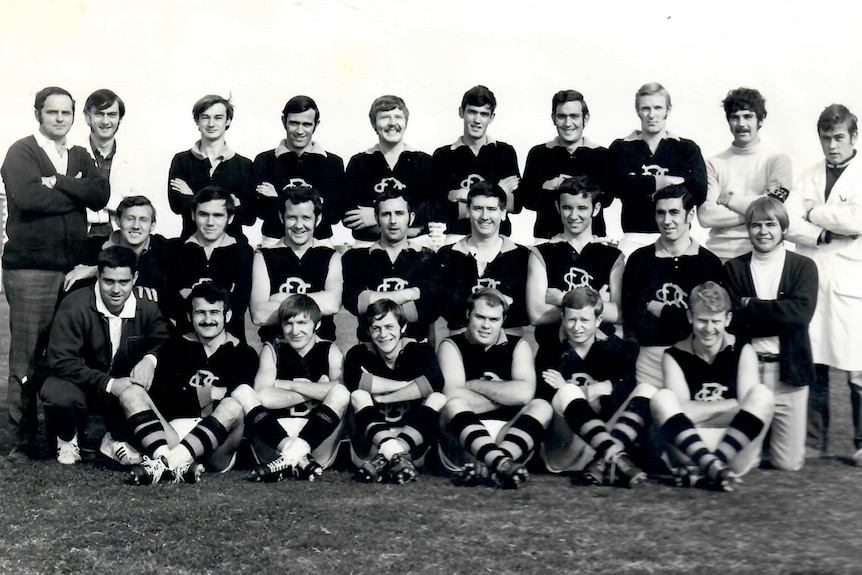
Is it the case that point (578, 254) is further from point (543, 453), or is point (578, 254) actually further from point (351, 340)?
point (351, 340)

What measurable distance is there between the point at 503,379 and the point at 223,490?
1617 millimetres

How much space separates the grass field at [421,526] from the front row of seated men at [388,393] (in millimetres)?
177

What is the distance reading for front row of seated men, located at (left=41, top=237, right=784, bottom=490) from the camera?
4715mm

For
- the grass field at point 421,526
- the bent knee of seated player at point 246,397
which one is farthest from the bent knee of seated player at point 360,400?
the bent knee of seated player at point 246,397

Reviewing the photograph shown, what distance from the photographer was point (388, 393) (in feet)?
16.4

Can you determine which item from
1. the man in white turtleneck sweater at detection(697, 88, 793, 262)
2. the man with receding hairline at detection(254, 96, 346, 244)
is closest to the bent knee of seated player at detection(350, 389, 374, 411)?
the man with receding hairline at detection(254, 96, 346, 244)

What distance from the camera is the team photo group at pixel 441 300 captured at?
15.9ft

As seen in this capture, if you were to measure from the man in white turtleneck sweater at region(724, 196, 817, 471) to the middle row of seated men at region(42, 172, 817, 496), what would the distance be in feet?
0.07

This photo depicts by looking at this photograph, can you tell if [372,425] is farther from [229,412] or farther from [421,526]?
[421,526]

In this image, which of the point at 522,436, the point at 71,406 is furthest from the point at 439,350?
the point at 71,406

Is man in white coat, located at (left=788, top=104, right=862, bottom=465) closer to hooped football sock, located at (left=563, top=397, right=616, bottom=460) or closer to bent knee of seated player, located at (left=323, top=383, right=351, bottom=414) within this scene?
hooped football sock, located at (left=563, top=397, right=616, bottom=460)

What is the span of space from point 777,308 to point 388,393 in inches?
89.1

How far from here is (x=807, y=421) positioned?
559 centimetres

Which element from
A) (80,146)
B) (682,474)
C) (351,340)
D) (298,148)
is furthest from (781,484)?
(351,340)
